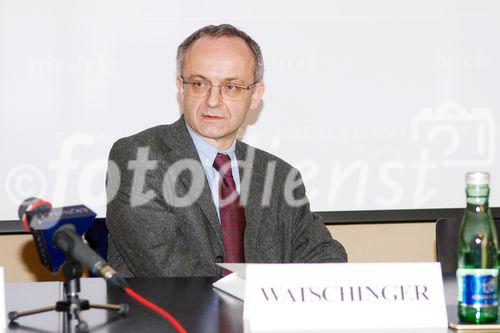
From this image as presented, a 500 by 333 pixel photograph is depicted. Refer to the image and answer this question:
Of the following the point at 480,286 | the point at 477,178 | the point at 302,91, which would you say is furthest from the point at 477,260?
the point at 302,91

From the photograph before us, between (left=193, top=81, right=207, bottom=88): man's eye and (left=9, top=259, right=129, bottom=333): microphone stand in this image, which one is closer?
(left=9, top=259, right=129, bottom=333): microphone stand

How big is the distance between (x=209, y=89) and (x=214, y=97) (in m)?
0.04

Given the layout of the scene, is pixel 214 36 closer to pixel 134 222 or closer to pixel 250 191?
pixel 250 191

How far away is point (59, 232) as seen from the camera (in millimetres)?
1569

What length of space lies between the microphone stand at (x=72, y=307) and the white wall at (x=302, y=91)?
1.80 metres

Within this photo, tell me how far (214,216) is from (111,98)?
1068 mm

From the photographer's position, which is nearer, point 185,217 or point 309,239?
point 185,217

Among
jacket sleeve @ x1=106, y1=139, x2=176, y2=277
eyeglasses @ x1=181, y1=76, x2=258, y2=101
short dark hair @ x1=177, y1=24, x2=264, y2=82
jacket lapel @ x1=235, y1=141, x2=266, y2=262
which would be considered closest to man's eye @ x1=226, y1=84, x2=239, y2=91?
eyeglasses @ x1=181, y1=76, x2=258, y2=101

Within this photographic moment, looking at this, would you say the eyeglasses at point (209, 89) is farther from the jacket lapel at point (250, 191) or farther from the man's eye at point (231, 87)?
the jacket lapel at point (250, 191)

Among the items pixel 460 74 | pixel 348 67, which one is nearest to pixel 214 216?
pixel 348 67

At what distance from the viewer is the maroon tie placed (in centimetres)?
278

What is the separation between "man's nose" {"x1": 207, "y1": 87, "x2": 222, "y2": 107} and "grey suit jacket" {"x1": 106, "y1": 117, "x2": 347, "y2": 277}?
6.0 inches

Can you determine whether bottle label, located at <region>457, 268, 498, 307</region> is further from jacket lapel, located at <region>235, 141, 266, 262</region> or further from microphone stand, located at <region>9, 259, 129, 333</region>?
jacket lapel, located at <region>235, 141, 266, 262</region>

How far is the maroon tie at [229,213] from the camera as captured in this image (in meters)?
2.78
